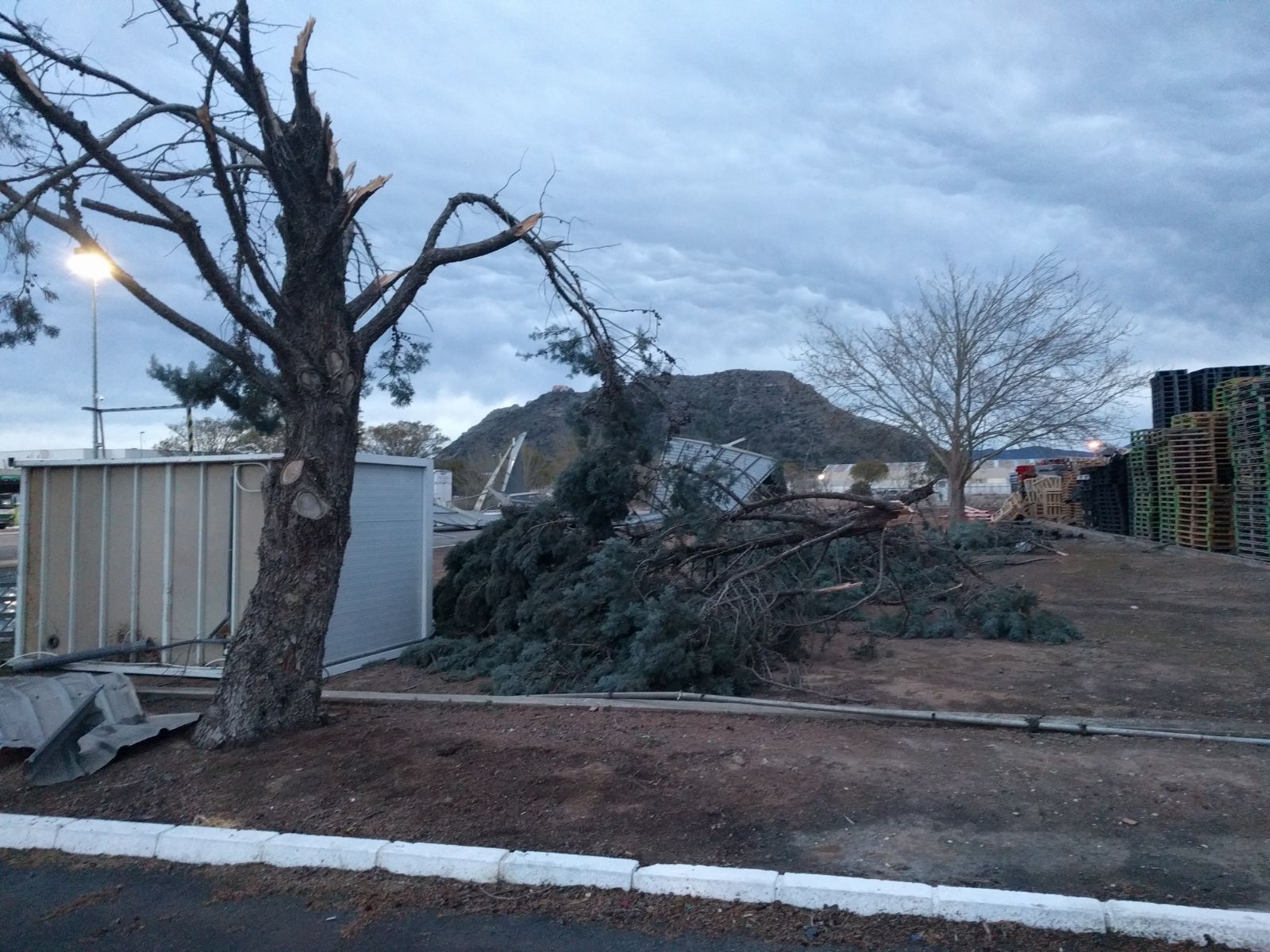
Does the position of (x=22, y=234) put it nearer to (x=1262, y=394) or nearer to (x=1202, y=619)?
(x=1202, y=619)

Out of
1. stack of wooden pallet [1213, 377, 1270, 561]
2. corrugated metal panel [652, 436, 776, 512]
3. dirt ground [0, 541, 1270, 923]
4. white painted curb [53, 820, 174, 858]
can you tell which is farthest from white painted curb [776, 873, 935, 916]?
stack of wooden pallet [1213, 377, 1270, 561]

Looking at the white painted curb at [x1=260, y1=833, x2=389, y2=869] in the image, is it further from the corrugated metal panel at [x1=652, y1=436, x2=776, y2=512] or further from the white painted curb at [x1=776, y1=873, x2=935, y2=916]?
the corrugated metal panel at [x1=652, y1=436, x2=776, y2=512]

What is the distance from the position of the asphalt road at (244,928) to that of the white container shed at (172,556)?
5607 mm

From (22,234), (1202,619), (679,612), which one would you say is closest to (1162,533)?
(1202,619)

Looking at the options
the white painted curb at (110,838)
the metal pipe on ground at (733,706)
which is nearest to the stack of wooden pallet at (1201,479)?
the metal pipe on ground at (733,706)

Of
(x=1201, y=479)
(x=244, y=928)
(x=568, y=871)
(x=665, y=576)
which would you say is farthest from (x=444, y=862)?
(x=1201, y=479)

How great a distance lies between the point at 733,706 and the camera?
7957mm

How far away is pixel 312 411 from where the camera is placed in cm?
718

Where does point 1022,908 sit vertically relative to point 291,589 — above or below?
below

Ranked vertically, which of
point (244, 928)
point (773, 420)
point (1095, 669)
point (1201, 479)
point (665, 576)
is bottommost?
point (244, 928)

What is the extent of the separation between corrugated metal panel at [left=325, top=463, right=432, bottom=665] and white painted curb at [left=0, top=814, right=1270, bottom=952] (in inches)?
197

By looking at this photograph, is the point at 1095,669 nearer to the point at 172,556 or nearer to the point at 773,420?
the point at 172,556

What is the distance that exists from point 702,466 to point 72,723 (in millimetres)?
6533

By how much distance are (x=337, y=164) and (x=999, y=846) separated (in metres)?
6.44
